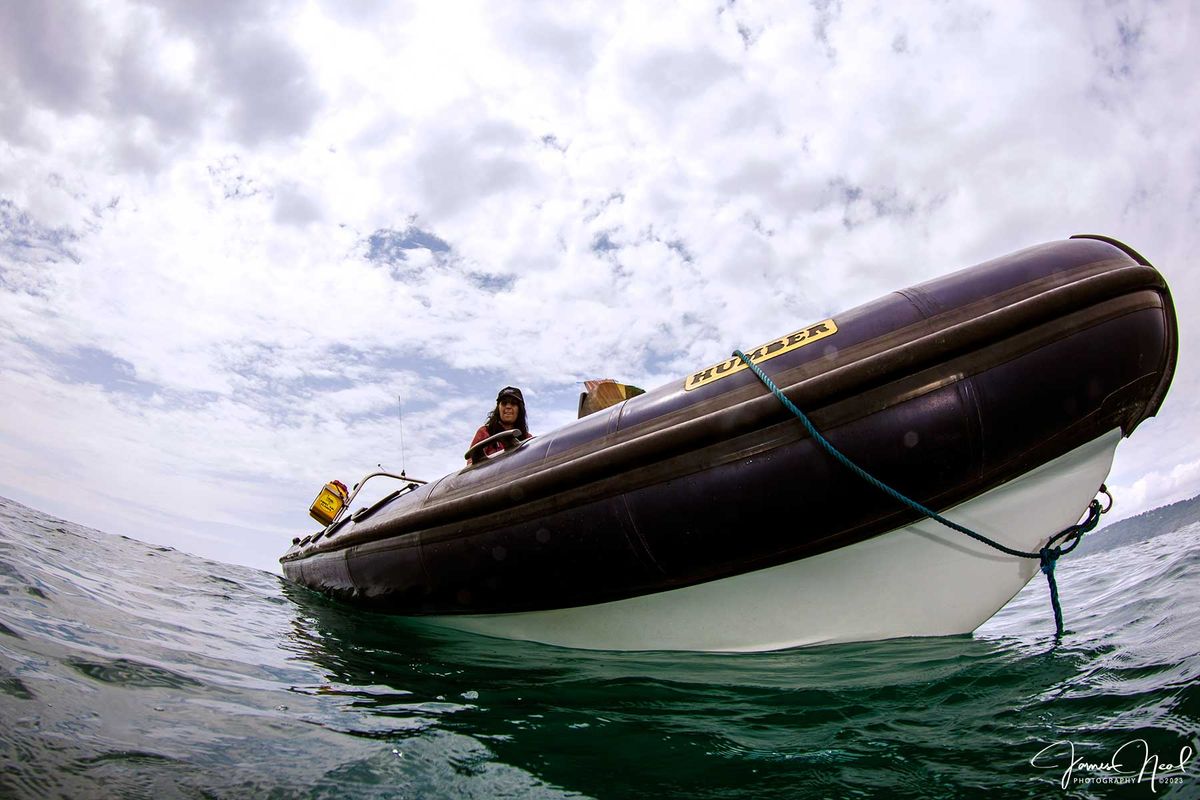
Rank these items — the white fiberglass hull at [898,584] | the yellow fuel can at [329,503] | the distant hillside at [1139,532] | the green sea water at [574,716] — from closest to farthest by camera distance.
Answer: the green sea water at [574,716]
the white fiberglass hull at [898,584]
the yellow fuel can at [329,503]
the distant hillside at [1139,532]

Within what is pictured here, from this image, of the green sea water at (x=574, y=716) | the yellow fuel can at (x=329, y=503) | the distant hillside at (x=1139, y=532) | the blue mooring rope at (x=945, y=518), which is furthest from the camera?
the distant hillside at (x=1139, y=532)

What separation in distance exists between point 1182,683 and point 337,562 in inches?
217

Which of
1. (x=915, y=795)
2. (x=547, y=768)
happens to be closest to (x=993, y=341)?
(x=915, y=795)

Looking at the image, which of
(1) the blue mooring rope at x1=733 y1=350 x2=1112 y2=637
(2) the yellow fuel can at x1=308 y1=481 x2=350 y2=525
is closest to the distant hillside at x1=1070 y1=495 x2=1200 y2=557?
(1) the blue mooring rope at x1=733 y1=350 x2=1112 y2=637

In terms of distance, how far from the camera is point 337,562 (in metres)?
5.42

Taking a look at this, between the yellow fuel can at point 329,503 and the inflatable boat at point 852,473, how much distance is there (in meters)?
4.65

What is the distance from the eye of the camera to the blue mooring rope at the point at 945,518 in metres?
2.93

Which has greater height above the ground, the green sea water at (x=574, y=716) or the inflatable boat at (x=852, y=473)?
the inflatable boat at (x=852, y=473)

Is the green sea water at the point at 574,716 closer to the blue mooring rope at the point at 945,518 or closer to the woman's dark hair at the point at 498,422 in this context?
the blue mooring rope at the point at 945,518

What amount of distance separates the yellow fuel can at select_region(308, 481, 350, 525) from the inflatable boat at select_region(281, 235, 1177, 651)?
465cm

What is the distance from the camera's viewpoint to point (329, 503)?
7.82 m

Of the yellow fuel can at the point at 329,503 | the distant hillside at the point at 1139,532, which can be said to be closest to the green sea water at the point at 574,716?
the yellow fuel can at the point at 329,503

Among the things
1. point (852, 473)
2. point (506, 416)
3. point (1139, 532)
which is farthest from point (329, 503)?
point (1139, 532)

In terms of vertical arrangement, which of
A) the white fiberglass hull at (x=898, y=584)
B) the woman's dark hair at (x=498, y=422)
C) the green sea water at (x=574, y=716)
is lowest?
the green sea water at (x=574, y=716)
